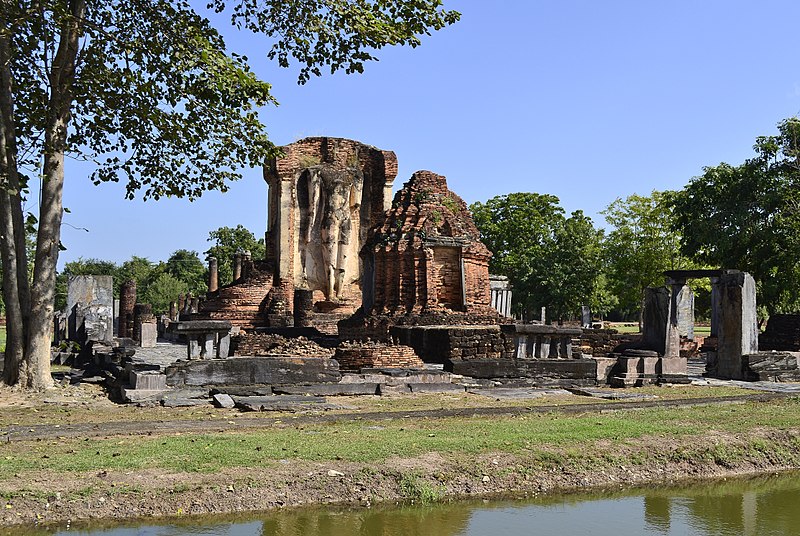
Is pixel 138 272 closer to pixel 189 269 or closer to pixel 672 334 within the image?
pixel 189 269

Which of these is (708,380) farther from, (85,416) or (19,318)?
(19,318)

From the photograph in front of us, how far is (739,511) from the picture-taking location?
741cm

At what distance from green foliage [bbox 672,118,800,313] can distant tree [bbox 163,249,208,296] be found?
48.8m

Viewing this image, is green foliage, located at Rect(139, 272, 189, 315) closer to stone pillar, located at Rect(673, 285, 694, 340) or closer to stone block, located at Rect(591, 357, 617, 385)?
stone pillar, located at Rect(673, 285, 694, 340)

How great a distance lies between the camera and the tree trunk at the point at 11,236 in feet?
41.4

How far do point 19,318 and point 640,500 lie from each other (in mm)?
10380

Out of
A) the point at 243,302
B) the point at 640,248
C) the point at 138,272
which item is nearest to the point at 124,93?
the point at 243,302

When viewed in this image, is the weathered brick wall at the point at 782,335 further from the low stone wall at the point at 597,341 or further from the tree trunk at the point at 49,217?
the tree trunk at the point at 49,217

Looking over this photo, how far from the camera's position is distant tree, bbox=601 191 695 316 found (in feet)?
147

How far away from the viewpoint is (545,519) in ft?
22.8

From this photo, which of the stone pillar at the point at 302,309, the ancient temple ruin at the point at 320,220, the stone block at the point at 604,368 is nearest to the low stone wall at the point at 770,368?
the stone block at the point at 604,368

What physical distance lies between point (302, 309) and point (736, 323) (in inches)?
643

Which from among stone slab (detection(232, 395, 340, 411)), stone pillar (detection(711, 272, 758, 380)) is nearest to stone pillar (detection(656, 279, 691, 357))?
stone pillar (detection(711, 272, 758, 380))

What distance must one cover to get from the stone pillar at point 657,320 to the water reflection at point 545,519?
33.5 ft
